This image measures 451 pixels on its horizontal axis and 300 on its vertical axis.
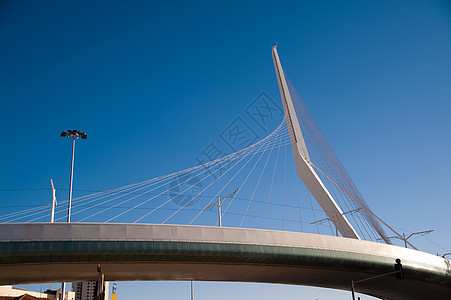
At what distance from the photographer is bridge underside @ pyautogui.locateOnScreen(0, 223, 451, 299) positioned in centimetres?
2578

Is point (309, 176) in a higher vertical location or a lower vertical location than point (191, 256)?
higher

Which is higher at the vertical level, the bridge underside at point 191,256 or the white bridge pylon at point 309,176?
the white bridge pylon at point 309,176

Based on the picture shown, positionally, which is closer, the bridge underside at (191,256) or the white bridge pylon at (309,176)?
the bridge underside at (191,256)

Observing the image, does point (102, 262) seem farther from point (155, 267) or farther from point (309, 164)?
point (309, 164)

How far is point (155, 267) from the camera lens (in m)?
31.3

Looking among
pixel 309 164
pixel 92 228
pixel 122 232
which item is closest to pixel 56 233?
pixel 92 228

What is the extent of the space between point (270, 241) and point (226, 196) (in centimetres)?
1033

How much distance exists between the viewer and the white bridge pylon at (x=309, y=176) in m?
38.9

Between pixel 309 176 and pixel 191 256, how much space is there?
15.5m

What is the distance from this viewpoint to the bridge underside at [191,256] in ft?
84.6

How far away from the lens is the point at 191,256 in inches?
1138

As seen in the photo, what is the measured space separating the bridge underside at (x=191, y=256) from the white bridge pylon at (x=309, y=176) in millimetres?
3172

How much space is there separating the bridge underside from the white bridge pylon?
3172 millimetres

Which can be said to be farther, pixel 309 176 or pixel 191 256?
pixel 309 176
